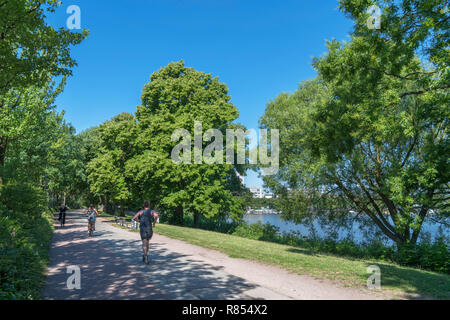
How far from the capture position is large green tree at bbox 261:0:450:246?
9062 millimetres

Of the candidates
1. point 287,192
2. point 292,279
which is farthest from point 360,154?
point 292,279

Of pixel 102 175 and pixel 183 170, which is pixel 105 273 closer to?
pixel 183 170

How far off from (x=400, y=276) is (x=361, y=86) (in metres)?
6.32

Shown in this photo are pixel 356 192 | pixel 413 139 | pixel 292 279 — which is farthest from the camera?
pixel 356 192

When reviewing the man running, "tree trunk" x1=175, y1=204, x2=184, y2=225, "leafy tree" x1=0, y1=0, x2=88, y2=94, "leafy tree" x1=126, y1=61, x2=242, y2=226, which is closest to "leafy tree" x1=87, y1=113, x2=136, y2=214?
"leafy tree" x1=126, y1=61, x2=242, y2=226

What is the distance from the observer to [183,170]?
2453 centimetres

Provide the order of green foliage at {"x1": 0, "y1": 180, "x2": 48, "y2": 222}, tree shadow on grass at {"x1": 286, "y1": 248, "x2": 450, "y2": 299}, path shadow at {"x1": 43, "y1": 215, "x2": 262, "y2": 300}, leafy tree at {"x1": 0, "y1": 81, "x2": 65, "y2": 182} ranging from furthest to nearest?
leafy tree at {"x1": 0, "y1": 81, "x2": 65, "y2": 182}, green foliage at {"x1": 0, "y1": 180, "x2": 48, "y2": 222}, tree shadow on grass at {"x1": 286, "y1": 248, "x2": 450, "y2": 299}, path shadow at {"x1": 43, "y1": 215, "x2": 262, "y2": 300}

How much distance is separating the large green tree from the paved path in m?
5.64

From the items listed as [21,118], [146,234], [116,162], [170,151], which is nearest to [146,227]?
[146,234]

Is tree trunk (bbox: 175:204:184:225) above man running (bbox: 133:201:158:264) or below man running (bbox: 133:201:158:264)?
below

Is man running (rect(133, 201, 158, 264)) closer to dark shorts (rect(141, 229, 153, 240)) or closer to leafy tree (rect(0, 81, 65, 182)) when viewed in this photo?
dark shorts (rect(141, 229, 153, 240))

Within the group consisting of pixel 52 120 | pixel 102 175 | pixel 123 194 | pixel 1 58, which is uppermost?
pixel 52 120

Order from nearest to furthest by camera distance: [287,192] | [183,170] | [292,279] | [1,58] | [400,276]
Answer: [292,279] < [400,276] < [1,58] < [287,192] < [183,170]

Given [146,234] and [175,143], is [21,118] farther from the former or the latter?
[146,234]
